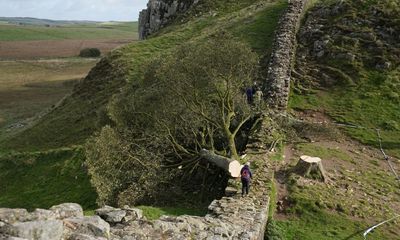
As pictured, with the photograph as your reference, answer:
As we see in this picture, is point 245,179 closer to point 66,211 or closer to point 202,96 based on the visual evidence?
point 202,96

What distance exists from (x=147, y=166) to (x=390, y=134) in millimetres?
16970

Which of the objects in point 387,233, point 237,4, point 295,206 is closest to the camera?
point 387,233

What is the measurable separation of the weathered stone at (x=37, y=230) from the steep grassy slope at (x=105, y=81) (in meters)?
22.5

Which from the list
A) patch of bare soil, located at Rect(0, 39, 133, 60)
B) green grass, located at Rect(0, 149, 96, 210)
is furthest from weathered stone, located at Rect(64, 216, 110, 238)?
patch of bare soil, located at Rect(0, 39, 133, 60)

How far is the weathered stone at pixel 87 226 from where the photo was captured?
1181 centimetres

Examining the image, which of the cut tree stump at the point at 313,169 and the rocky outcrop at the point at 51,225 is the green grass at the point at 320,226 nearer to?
the cut tree stump at the point at 313,169

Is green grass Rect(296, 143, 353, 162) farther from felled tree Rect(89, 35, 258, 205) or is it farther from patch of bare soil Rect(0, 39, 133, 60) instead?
patch of bare soil Rect(0, 39, 133, 60)

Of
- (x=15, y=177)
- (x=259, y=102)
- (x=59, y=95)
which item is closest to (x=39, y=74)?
(x=59, y=95)

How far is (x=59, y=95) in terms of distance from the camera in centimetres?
8294

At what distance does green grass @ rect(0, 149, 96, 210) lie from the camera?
30370mm

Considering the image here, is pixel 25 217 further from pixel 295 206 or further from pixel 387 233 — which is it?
pixel 387 233

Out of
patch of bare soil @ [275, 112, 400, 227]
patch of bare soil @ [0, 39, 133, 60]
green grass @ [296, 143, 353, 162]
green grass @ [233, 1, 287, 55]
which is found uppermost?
green grass @ [233, 1, 287, 55]

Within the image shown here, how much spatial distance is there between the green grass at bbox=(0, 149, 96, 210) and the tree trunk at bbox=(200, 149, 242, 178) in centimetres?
728

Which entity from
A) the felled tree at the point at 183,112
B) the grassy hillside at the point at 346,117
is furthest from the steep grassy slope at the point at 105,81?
the felled tree at the point at 183,112
